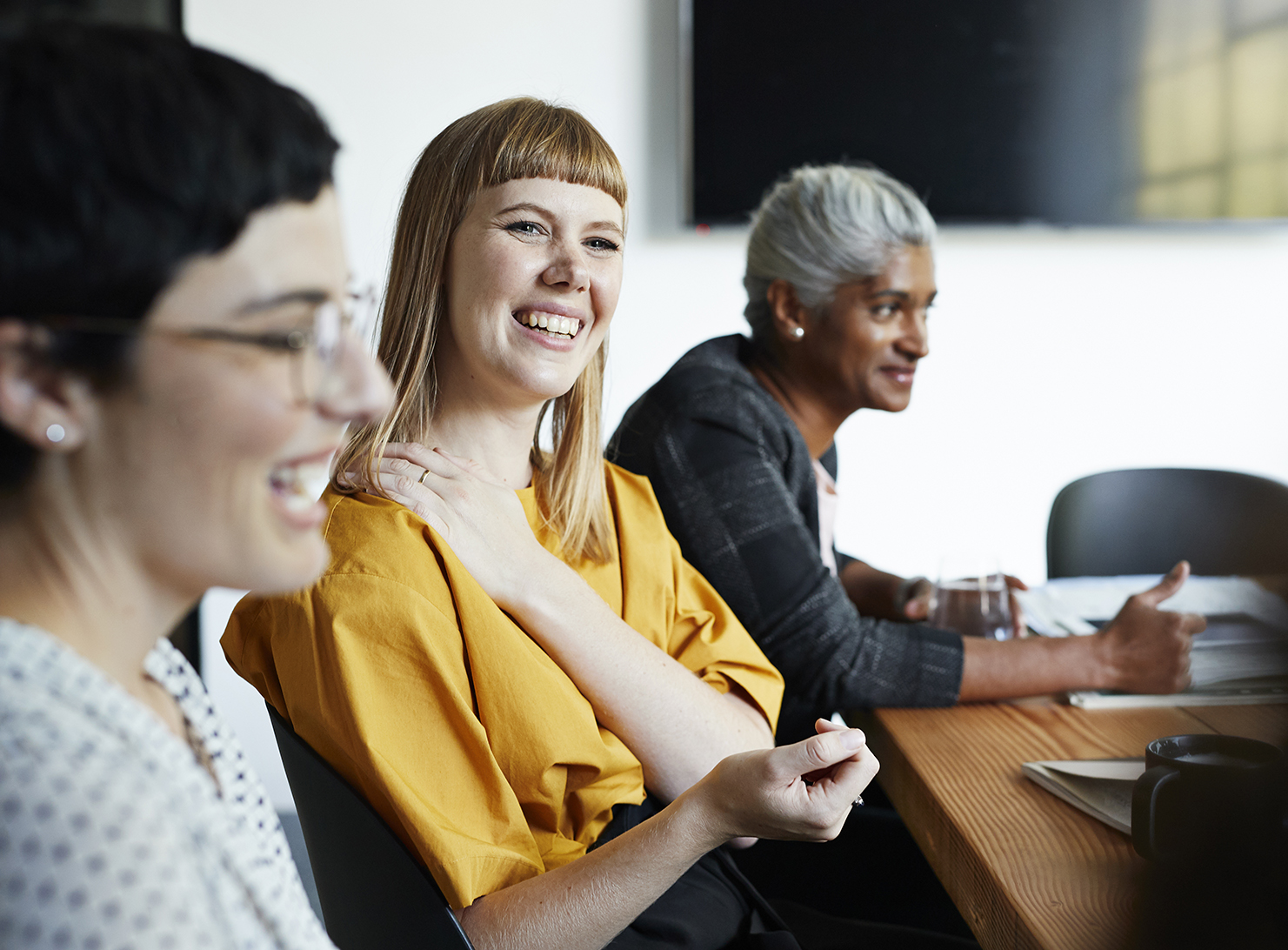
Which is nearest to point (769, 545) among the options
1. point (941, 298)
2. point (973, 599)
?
point (973, 599)

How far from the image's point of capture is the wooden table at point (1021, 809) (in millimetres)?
780

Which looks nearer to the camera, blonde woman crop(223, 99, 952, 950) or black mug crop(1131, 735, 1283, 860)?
black mug crop(1131, 735, 1283, 860)

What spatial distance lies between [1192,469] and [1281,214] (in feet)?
3.37

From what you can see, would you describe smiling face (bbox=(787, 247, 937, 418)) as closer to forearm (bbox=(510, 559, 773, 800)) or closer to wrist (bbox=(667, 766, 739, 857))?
forearm (bbox=(510, 559, 773, 800))

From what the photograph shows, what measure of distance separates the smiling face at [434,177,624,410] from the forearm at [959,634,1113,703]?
62cm

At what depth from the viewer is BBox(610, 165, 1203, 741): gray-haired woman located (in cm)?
131

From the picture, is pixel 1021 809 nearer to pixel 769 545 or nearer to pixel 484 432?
pixel 769 545

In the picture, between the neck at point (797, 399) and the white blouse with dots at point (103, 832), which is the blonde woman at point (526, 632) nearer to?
the white blouse with dots at point (103, 832)

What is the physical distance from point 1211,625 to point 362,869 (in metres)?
1.22

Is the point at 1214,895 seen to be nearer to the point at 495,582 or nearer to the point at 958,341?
the point at 495,582

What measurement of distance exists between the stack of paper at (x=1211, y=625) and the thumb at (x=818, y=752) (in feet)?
1.53

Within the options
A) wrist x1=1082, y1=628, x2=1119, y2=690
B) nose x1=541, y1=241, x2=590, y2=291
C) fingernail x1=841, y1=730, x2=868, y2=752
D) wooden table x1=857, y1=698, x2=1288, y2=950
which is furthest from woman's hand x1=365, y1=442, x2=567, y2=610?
wrist x1=1082, y1=628, x2=1119, y2=690

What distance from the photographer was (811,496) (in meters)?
1.62

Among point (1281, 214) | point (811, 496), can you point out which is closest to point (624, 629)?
point (811, 496)
